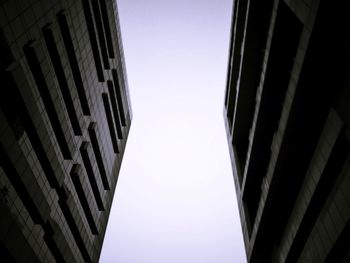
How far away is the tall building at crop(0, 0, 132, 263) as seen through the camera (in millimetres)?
16220

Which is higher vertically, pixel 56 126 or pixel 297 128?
pixel 56 126

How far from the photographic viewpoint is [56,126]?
2177 cm

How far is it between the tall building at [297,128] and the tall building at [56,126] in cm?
1230

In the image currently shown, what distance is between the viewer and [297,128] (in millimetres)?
19469

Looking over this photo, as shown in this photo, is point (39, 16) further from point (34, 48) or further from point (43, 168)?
point (43, 168)

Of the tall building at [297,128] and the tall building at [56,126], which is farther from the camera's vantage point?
the tall building at [56,126]

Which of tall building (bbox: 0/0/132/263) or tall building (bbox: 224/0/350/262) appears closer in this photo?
tall building (bbox: 224/0/350/262)

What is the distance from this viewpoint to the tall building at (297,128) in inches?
602

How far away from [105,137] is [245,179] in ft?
42.6

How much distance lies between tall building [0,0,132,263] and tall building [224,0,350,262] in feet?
40.3

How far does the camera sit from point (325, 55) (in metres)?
15.7

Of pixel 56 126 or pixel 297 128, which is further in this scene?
pixel 56 126

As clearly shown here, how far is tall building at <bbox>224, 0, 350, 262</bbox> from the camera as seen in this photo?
15.3 metres

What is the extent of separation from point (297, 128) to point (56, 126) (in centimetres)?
1449
